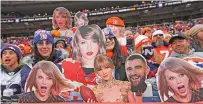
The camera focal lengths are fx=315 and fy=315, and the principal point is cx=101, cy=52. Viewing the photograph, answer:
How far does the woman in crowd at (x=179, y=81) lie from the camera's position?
2.68 metres

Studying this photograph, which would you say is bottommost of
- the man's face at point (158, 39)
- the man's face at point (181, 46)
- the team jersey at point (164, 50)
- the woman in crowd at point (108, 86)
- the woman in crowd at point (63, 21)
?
the woman in crowd at point (108, 86)

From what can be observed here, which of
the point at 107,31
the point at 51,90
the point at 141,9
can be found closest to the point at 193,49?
the point at 107,31

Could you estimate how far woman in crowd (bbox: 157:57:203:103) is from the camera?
2.68 meters

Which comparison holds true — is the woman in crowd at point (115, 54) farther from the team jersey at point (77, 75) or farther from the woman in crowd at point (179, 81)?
the woman in crowd at point (179, 81)

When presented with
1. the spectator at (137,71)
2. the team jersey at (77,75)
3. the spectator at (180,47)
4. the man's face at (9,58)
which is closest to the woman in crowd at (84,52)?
the team jersey at (77,75)

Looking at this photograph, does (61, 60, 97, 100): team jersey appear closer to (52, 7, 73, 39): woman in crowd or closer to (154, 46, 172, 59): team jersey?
(154, 46, 172, 59): team jersey

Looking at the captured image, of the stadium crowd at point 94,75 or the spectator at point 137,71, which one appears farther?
the spectator at point 137,71

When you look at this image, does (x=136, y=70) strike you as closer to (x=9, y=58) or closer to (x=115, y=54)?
(x=115, y=54)

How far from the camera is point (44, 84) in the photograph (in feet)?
9.43

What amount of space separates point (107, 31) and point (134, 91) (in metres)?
1.16

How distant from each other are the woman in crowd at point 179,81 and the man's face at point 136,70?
19 centimetres

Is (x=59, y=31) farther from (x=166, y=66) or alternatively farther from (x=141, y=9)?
(x=141, y=9)

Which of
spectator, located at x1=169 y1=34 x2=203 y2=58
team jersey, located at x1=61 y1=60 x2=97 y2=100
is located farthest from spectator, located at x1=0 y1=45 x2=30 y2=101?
spectator, located at x1=169 y1=34 x2=203 y2=58

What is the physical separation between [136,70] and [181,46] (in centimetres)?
97
